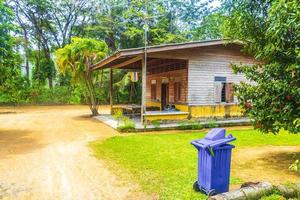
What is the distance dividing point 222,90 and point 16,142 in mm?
10849

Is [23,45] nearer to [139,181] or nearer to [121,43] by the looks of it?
[121,43]

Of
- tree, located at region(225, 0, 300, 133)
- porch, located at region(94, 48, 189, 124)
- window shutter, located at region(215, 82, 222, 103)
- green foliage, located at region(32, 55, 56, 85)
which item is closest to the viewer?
tree, located at region(225, 0, 300, 133)

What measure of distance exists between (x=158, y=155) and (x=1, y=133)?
7.64 m

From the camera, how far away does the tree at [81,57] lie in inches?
691

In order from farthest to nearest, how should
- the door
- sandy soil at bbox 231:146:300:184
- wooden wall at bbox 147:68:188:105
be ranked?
the door, wooden wall at bbox 147:68:188:105, sandy soil at bbox 231:146:300:184

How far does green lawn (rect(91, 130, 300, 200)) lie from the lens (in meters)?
5.73

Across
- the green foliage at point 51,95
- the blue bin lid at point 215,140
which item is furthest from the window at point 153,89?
the blue bin lid at point 215,140

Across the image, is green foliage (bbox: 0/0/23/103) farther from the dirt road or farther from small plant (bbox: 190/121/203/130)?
small plant (bbox: 190/121/203/130)

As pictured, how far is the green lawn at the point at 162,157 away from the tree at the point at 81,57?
7.93 m

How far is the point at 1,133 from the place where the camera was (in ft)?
40.8

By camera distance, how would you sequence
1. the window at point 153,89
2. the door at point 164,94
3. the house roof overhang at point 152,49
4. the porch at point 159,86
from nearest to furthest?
the house roof overhang at point 152,49 → the porch at point 159,86 → the door at point 164,94 → the window at point 153,89

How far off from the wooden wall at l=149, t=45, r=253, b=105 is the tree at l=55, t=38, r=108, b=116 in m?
5.31

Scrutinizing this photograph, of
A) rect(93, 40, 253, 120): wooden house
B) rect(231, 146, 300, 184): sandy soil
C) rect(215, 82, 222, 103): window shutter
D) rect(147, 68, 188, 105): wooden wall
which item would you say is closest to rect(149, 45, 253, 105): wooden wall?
rect(93, 40, 253, 120): wooden house

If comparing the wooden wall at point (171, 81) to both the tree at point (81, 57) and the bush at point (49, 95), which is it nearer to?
the tree at point (81, 57)
